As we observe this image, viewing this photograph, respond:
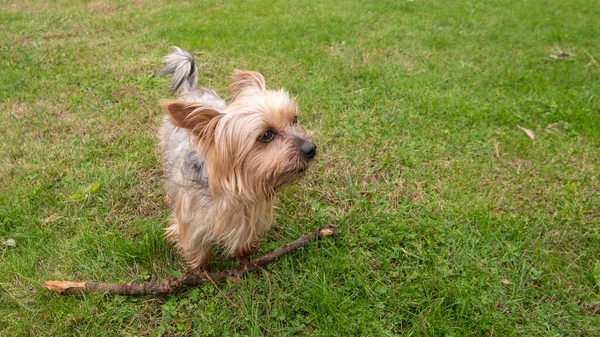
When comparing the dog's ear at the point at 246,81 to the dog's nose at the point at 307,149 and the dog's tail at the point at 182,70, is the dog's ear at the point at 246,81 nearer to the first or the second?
the dog's nose at the point at 307,149

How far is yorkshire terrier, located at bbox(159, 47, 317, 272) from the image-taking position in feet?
7.68

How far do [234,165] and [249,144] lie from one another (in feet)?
0.53

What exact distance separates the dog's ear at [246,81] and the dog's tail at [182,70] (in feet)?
3.87

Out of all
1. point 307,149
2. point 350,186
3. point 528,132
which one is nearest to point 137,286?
point 307,149

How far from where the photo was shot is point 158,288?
2742 millimetres

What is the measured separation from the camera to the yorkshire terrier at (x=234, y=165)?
234 centimetres

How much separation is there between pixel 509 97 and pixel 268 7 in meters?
5.52

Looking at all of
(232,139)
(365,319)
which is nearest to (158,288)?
(232,139)

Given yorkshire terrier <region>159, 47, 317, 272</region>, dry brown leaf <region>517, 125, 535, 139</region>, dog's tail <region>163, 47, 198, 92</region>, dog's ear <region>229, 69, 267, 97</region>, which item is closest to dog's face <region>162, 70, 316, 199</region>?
yorkshire terrier <region>159, 47, 317, 272</region>

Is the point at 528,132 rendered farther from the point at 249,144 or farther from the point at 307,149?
the point at 249,144

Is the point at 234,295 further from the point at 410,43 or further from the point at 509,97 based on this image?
the point at 410,43

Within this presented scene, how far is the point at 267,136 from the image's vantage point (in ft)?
7.93

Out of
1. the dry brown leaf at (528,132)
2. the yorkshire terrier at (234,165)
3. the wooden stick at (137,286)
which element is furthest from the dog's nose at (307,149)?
the dry brown leaf at (528,132)

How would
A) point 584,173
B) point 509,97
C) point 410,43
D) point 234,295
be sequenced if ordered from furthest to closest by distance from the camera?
point 410,43 < point 509,97 < point 584,173 < point 234,295
